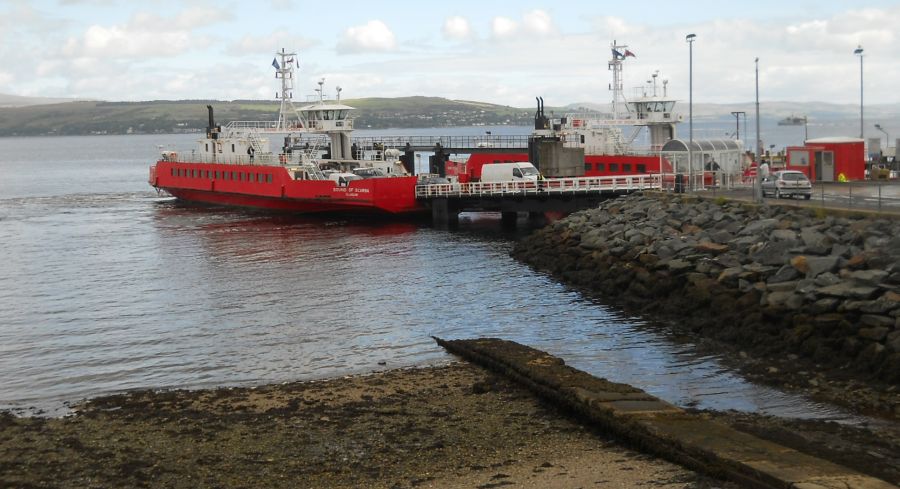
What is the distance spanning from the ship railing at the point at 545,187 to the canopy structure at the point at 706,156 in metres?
2.36

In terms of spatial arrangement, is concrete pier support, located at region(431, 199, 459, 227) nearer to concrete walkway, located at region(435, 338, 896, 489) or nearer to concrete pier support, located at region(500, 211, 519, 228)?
concrete pier support, located at region(500, 211, 519, 228)

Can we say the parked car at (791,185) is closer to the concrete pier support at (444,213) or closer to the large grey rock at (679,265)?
the large grey rock at (679,265)

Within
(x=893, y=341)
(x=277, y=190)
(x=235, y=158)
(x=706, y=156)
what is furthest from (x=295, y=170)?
(x=893, y=341)

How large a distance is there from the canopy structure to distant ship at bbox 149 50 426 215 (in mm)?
12855

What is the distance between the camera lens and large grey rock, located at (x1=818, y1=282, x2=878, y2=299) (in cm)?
2158

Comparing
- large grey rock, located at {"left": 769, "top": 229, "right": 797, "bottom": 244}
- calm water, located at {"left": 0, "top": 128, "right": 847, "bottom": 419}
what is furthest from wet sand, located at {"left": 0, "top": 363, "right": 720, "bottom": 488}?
large grey rock, located at {"left": 769, "top": 229, "right": 797, "bottom": 244}

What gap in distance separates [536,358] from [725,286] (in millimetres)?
7668

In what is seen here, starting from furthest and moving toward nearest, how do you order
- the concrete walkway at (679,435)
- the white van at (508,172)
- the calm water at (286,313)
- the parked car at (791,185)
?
the white van at (508,172)
the parked car at (791,185)
the calm water at (286,313)
the concrete walkway at (679,435)

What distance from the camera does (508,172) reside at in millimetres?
52750

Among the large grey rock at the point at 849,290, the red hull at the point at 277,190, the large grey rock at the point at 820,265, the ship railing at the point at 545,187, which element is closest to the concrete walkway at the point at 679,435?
the large grey rock at the point at 849,290

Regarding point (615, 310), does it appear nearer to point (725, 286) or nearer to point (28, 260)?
point (725, 286)

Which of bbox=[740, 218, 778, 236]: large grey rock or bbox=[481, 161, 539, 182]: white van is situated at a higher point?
bbox=[481, 161, 539, 182]: white van

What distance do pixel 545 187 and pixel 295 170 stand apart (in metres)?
15.3

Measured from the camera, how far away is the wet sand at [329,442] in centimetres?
1446
